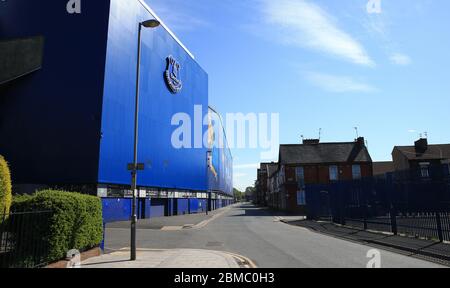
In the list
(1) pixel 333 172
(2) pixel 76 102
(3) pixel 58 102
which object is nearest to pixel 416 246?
(2) pixel 76 102

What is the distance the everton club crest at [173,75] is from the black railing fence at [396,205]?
23.4 metres

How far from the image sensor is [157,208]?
42156 millimetres

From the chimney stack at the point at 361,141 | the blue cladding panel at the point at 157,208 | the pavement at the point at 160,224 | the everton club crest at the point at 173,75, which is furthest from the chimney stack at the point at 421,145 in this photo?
the pavement at the point at 160,224

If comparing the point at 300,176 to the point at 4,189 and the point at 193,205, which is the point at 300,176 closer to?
A: the point at 193,205

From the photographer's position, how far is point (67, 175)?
30188 mm

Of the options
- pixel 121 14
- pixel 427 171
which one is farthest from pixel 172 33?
pixel 427 171

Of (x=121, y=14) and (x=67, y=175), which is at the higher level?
(x=121, y=14)

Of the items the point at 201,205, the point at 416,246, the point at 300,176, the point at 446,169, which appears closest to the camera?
the point at 416,246

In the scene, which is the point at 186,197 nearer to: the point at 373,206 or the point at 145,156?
the point at 145,156

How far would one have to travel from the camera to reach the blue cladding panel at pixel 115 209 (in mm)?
29859

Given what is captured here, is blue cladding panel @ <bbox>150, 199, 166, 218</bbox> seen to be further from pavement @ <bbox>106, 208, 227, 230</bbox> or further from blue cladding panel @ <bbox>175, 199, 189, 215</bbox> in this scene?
pavement @ <bbox>106, 208, 227, 230</bbox>

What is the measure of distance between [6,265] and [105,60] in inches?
989

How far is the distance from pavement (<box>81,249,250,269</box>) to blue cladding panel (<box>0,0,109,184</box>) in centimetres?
1822

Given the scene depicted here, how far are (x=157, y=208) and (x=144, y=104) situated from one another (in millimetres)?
11969
